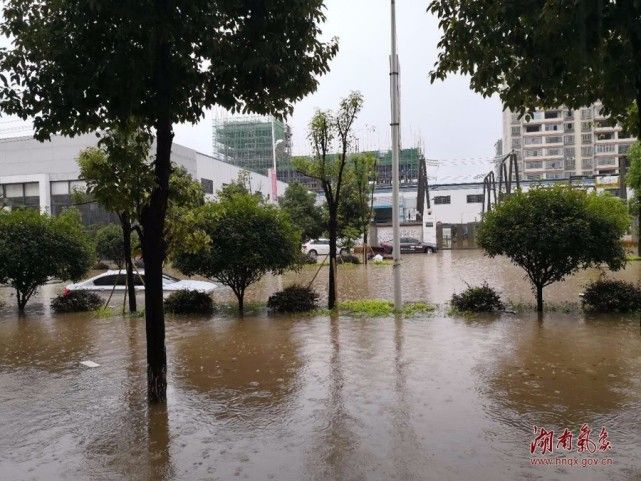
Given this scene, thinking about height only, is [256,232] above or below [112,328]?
above

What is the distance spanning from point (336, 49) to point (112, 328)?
24.5ft

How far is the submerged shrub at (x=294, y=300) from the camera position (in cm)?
1227

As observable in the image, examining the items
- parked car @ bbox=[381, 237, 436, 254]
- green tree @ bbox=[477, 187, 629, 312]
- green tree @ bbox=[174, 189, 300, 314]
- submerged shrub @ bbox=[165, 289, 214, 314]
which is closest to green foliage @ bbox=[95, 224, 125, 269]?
parked car @ bbox=[381, 237, 436, 254]

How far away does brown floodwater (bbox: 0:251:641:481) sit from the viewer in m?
4.15

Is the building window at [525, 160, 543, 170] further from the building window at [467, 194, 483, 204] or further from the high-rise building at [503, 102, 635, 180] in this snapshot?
the building window at [467, 194, 483, 204]

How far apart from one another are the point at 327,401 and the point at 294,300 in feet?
21.8

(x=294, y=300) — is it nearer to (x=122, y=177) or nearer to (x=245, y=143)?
(x=122, y=177)

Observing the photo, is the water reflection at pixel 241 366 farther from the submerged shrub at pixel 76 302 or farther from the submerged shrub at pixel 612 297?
the submerged shrub at pixel 612 297

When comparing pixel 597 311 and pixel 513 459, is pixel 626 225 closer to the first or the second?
pixel 597 311

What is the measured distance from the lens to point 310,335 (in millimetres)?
9523

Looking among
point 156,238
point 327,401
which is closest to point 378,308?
point 327,401

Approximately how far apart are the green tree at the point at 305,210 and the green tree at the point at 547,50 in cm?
3349

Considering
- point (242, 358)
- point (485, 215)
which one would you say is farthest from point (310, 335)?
point (485, 215)

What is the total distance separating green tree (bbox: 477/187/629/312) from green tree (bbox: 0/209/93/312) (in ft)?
31.5
